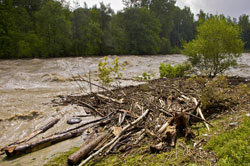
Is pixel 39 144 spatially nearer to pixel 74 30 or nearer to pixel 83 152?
pixel 83 152

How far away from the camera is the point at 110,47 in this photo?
35.4 metres

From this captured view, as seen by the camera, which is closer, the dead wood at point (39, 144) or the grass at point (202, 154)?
the grass at point (202, 154)

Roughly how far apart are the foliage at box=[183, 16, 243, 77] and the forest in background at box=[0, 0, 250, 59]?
7708mm

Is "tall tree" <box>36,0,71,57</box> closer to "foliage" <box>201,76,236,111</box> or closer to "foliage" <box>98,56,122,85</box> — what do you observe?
"foliage" <box>98,56,122,85</box>

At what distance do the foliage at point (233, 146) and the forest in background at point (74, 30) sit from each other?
695 inches

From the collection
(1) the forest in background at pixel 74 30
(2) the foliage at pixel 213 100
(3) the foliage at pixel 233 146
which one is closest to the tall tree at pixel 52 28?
(1) the forest in background at pixel 74 30

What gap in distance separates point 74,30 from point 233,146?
3484 centimetres

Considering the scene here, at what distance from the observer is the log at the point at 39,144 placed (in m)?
2.96

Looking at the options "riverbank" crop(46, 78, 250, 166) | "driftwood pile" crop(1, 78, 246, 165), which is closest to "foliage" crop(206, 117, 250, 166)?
"riverbank" crop(46, 78, 250, 166)

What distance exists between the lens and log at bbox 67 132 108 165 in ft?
8.72

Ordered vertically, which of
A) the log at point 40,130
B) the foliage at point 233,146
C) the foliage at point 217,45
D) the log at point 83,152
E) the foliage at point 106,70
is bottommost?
the log at point 40,130

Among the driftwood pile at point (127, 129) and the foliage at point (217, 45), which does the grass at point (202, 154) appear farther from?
the foliage at point (217, 45)

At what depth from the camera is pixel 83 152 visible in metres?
2.80

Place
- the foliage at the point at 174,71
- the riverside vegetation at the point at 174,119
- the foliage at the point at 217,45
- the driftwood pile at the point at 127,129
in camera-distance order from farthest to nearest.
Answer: the foliage at the point at 174,71 < the foliage at the point at 217,45 < the driftwood pile at the point at 127,129 < the riverside vegetation at the point at 174,119
